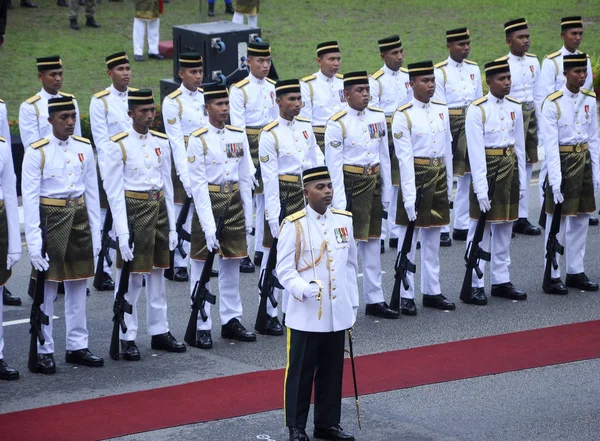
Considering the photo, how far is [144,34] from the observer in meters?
20.8

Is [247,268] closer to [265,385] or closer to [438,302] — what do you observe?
[438,302]

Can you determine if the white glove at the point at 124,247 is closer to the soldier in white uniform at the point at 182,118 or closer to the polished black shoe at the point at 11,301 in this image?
the polished black shoe at the point at 11,301

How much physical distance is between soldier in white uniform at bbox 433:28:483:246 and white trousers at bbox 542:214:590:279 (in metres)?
1.62

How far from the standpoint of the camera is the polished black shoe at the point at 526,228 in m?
13.7

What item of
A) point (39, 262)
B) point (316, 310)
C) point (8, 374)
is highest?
point (39, 262)

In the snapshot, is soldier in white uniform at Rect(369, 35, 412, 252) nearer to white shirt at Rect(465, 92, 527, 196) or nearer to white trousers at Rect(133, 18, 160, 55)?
white shirt at Rect(465, 92, 527, 196)

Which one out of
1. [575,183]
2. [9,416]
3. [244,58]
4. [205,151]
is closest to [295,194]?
[205,151]

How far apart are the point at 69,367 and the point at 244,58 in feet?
21.1

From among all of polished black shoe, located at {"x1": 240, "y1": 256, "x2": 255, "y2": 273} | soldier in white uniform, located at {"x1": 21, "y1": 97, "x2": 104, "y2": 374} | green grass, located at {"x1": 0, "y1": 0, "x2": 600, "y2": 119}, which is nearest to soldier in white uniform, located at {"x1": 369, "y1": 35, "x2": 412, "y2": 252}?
polished black shoe, located at {"x1": 240, "y1": 256, "x2": 255, "y2": 273}

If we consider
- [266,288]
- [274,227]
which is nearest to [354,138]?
[274,227]

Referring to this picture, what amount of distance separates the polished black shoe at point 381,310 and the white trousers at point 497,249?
0.96 meters

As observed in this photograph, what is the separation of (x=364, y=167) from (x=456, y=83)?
2805mm

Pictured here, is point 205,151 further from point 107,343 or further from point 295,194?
point 107,343

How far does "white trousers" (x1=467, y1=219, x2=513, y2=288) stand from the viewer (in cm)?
1153
